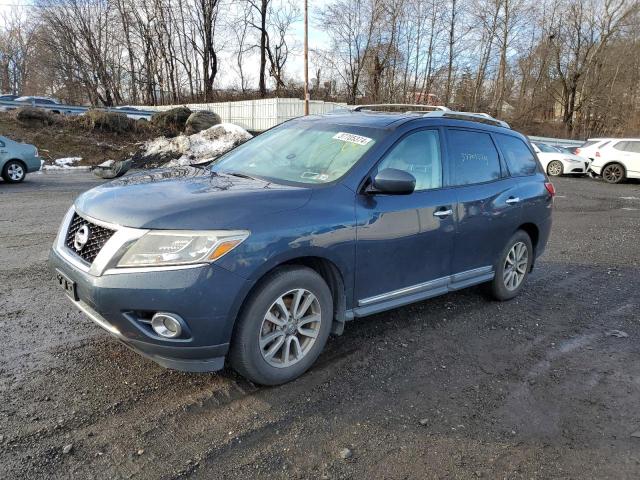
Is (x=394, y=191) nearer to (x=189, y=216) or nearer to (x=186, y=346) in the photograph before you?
(x=189, y=216)

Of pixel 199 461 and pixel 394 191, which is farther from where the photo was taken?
pixel 394 191

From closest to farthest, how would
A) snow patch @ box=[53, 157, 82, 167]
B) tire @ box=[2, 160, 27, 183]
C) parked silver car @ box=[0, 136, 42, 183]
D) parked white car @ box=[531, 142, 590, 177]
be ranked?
parked silver car @ box=[0, 136, 42, 183], tire @ box=[2, 160, 27, 183], snow patch @ box=[53, 157, 82, 167], parked white car @ box=[531, 142, 590, 177]

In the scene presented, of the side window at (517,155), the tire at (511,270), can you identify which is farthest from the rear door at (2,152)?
the tire at (511,270)

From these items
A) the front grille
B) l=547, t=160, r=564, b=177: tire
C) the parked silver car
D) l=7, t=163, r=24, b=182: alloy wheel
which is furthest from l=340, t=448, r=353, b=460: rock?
→ l=547, t=160, r=564, b=177: tire

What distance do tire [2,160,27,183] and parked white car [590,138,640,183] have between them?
65.7ft

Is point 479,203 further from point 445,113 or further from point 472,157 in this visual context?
point 445,113

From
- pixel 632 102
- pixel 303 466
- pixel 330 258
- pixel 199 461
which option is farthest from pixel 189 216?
pixel 632 102

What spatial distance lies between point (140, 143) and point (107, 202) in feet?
64.1

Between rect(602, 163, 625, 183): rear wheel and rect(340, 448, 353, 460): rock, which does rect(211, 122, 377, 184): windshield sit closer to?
rect(340, 448, 353, 460): rock

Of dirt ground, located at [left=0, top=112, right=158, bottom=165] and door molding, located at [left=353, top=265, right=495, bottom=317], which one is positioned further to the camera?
dirt ground, located at [left=0, top=112, right=158, bottom=165]

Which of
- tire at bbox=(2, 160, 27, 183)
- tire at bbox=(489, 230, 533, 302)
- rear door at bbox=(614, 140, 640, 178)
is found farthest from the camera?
rear door at bbox=(614, 140, 640, 178)

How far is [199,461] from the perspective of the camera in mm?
2441

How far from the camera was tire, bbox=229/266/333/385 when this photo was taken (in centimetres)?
285

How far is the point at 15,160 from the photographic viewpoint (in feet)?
42.2
